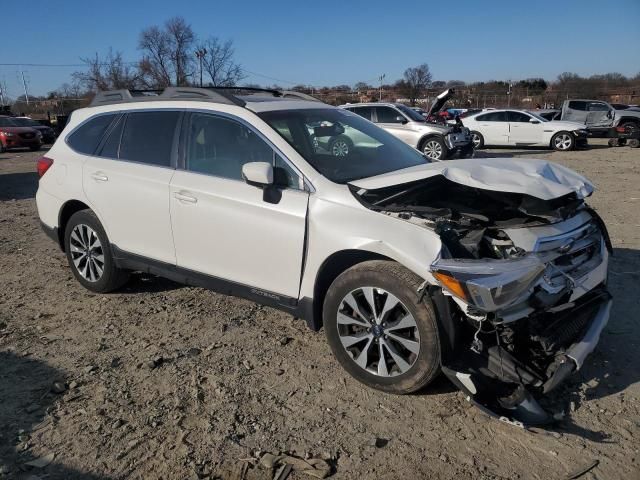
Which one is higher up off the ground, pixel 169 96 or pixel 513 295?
pixel 169 96

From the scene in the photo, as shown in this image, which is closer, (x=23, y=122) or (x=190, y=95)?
(x=190, y=95)

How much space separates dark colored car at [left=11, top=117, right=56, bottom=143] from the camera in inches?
933

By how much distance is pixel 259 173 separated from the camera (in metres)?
3.44

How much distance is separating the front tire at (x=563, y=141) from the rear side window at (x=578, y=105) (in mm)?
3550

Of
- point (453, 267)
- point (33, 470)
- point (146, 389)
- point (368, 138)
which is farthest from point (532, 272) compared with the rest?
point (33, 470)

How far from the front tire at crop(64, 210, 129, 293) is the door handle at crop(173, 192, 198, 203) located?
1118mm

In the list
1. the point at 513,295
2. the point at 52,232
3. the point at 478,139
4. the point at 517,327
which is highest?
the point at 513,295

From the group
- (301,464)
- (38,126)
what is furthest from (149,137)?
(38,126)

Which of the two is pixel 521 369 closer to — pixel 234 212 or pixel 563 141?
pixel 234 212

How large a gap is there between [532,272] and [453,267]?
409 millimetres

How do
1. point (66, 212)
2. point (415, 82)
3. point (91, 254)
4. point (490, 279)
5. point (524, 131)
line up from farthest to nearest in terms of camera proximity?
point (415, 82) → point (524, 131) → point (66, 212) → point (91, 254) → point (490, 279)

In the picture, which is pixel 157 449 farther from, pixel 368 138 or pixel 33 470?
pixel 368 138

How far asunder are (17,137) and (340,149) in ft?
75.0

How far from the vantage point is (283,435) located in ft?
9.59
